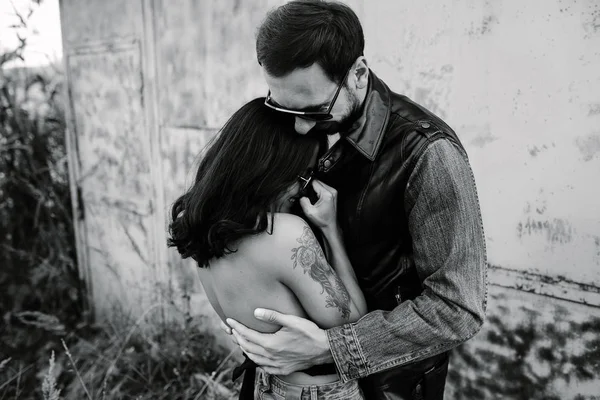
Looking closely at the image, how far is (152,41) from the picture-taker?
4.09m

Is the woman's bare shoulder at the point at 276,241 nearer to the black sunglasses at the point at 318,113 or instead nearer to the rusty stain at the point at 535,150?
the black sunglasses at the point at 318,113

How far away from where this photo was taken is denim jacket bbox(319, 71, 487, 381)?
1477 mm

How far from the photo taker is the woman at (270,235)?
1621mm

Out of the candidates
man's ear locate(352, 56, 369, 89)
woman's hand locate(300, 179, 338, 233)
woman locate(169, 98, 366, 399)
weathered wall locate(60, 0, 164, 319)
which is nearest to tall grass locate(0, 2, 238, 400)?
weathered wall locate(60, 0, 164, 319)

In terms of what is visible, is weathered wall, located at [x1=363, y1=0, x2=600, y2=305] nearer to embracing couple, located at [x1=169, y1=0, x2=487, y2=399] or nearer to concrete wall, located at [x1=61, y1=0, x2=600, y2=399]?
concrete wall, located at [x1=61, y1=0, x2=600, y2=399]

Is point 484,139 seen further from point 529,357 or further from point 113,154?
point 113,154

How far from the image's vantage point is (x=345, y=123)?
1.70 m

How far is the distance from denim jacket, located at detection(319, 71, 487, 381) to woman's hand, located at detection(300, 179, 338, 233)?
47 mm

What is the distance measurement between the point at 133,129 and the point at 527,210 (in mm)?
3394

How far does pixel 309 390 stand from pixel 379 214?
2.08 feet

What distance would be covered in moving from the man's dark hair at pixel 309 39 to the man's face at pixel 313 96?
2 cm

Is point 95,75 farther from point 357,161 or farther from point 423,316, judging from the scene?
point 423,316

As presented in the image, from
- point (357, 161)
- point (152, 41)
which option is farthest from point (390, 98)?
point (152, 41)

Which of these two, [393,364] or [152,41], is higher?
[152,41]
